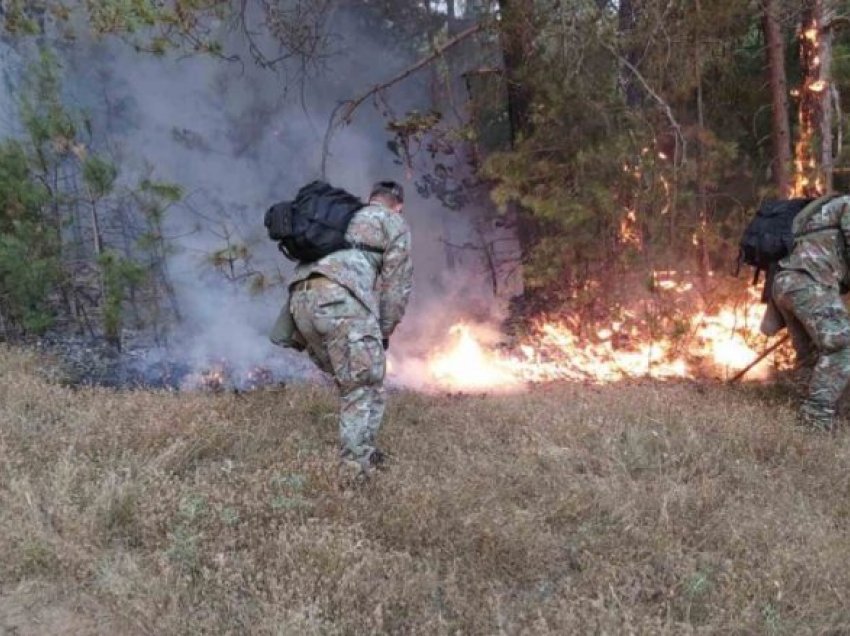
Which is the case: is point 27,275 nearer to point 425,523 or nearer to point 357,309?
point 357,309

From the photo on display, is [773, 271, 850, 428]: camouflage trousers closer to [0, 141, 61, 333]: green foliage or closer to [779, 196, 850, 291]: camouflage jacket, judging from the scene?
Result: [779, 196, 850, 291]: camouflage jacket

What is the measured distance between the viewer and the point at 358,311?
4621 mm

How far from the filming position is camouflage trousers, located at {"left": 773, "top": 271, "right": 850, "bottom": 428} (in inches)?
212

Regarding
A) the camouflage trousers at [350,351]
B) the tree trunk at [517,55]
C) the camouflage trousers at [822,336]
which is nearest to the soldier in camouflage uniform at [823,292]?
the camouflage trousers at [822,336]

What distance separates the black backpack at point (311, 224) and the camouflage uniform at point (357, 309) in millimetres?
59

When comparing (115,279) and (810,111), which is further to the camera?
(115,279)

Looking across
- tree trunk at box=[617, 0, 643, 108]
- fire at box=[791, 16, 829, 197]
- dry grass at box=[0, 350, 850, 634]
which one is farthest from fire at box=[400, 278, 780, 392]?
tree trunk at box=[617, 0, 643, 108]

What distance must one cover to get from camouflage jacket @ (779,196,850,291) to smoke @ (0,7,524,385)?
4129mm

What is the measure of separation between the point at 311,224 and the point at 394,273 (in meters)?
0.63

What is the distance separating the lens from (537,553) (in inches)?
143

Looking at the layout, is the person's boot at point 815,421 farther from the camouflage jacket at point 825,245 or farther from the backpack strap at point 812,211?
the backpack strap at point 812,211

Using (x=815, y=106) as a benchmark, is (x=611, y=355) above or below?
below

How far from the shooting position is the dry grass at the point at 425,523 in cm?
315

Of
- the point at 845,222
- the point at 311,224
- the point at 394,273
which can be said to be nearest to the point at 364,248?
the point at 394,273
